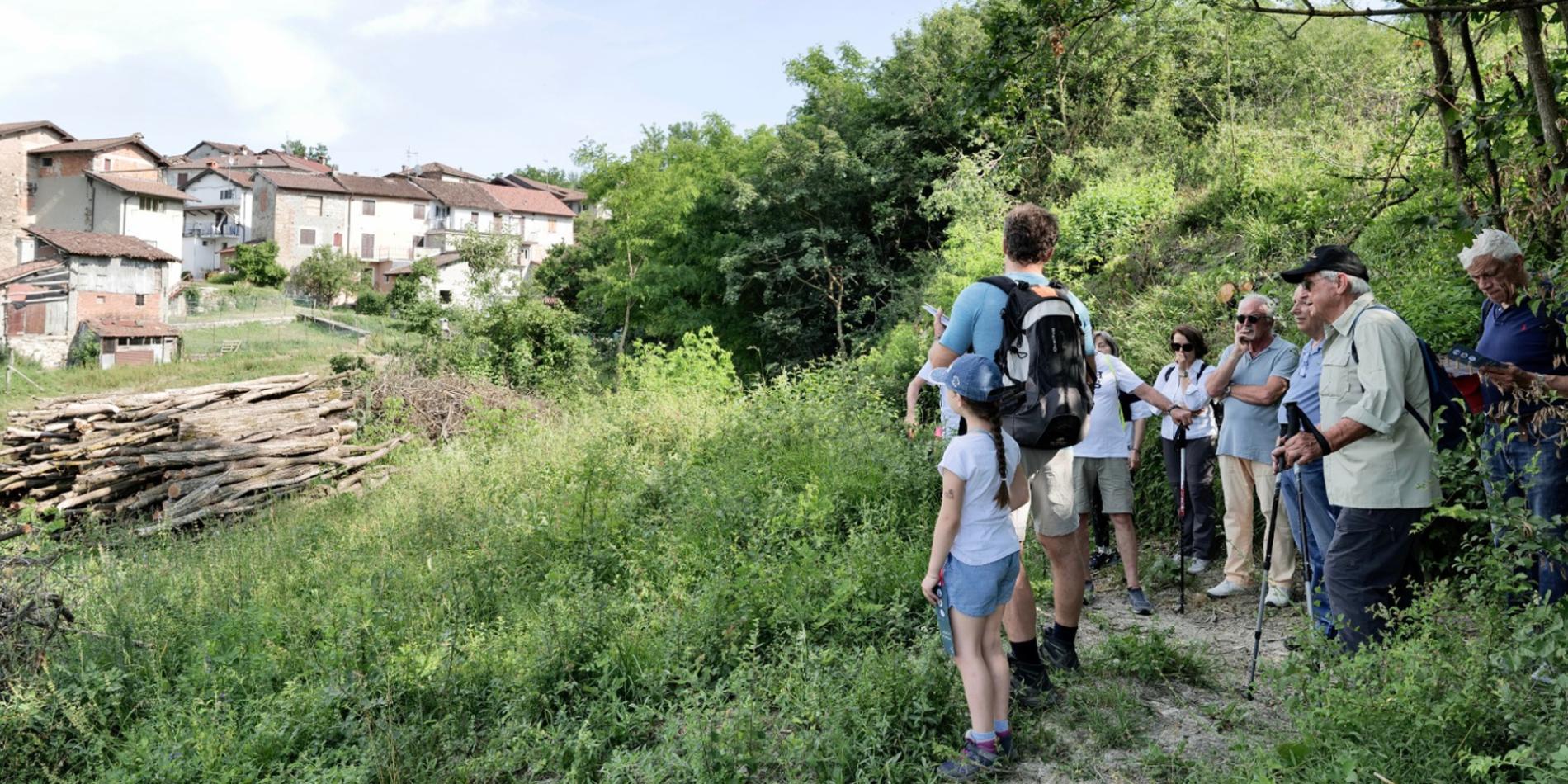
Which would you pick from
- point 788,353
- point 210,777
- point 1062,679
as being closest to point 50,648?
point 210,777

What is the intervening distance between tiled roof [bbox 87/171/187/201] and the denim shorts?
62.4m

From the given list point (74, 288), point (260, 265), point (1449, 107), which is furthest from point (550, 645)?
point (260, 265)

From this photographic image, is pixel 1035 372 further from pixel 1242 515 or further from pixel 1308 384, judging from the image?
pixel 1242 515

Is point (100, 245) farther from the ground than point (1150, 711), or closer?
farther from the ground

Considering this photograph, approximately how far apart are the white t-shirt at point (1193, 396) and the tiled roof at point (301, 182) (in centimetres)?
7486

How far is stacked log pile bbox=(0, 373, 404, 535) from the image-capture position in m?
13.1

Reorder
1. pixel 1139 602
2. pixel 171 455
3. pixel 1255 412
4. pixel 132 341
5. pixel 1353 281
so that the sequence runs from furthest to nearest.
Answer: pixel 132 341
pixel 171 455
pixel 1255 412
pixel 1139 602
pixel 1353 281

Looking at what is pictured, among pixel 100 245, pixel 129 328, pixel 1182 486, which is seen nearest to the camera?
pixel 1182 486

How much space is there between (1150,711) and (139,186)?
63161 mm

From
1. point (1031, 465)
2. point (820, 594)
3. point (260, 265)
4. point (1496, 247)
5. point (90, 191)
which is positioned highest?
point (90, 191)

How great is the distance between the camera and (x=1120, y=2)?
17.2 ft

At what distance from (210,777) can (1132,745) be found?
398 cm

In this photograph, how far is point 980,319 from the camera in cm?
426

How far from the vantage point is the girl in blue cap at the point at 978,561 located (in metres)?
3.81
